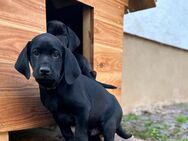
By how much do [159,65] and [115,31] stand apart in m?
3.52

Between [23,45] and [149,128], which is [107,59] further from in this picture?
[149,128]

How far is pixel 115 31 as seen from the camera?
11.0 ft

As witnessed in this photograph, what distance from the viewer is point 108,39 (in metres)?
3.22

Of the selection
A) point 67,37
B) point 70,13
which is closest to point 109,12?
point 70,13

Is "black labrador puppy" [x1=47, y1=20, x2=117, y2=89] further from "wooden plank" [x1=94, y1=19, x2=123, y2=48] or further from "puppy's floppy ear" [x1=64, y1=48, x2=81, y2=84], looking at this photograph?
"puppy's floppy ear" [x1=64, y1=48, x2=81, y2=84]

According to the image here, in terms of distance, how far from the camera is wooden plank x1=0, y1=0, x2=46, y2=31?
2098 millimetres

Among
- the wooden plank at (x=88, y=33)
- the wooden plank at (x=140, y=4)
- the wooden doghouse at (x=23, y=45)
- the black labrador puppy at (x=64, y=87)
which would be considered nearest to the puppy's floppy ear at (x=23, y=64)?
the black labrador puppy at (x=64, y=87)

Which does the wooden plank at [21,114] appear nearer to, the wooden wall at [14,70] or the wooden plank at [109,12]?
the wooden wall at [14,70]

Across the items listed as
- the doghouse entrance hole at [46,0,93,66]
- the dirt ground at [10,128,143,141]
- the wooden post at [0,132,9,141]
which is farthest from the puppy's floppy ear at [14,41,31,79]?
the doghouse entrance hole at [46,0,93,66]

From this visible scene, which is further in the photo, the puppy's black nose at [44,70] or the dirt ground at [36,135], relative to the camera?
the dirt ground at [36,135]

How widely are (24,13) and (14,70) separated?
37cm

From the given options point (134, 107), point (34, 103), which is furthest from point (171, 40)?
point (34, 103)

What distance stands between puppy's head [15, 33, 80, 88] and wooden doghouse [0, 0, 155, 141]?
0.15 m

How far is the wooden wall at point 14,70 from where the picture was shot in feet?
6.75
